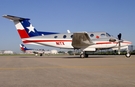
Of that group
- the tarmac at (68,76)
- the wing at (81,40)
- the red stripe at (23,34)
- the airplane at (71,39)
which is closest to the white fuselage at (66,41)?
the airplane at (71,39)

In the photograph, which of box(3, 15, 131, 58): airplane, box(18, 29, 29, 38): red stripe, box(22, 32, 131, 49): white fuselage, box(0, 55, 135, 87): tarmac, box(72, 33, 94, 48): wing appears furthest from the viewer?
box(18, 29, 29, 38): red stripe

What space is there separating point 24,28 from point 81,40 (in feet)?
29.5

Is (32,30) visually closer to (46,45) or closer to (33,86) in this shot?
(46,45)

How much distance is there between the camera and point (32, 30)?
30484 millimetres

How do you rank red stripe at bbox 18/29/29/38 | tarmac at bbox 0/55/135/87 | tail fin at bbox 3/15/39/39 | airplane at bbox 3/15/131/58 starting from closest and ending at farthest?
tarmac at bbox 0/55/135/87
airplane at bbox 3/15/131/58
tail fin at bbox 3/15/39/39
red stripe at bbox 18/29/29/38

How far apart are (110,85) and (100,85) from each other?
0.99 ft

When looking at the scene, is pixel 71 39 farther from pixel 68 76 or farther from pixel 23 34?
pixel 68 76

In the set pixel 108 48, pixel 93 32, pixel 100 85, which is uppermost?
pixel 93 32

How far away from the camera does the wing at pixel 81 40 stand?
86.9ft

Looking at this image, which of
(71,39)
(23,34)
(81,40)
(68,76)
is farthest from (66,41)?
(68,76)

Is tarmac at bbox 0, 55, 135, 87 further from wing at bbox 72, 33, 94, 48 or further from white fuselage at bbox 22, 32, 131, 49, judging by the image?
white fuselage at bbox 22, 32, 131, 49

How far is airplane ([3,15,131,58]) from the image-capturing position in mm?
27672

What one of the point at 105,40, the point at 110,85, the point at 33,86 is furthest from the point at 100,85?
the point at 105,40

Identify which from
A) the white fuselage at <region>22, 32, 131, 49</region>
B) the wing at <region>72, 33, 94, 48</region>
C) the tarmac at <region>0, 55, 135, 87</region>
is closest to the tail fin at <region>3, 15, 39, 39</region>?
the white fuselage at <region>22, 32, 131, 49</region>
